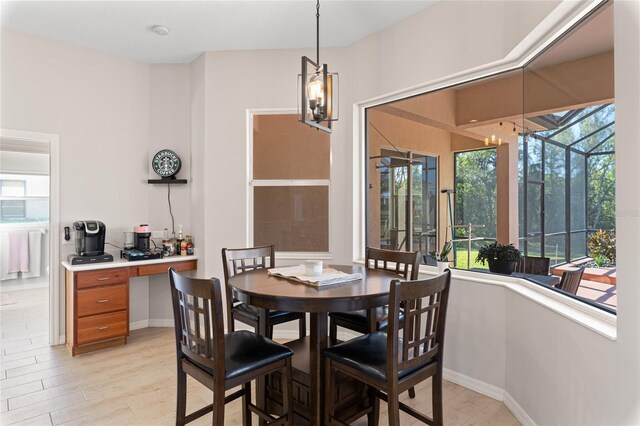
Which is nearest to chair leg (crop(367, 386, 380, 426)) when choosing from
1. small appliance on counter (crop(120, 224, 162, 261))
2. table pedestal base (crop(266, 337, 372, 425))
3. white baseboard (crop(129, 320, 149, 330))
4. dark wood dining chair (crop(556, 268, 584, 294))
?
table pedestal base (crop(266, 337, 372, 425))

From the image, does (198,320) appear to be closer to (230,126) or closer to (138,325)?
(230,126)

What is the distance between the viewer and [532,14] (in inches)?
85.4

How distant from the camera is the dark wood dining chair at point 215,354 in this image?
67.3 inches

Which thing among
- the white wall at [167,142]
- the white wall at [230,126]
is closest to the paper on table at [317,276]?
the white wall at [230,126]

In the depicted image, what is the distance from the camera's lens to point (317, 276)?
2.25m

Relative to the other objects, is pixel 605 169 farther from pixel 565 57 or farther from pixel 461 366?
pixel 461 366

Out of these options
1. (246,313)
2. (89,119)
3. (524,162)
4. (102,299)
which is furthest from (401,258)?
(89,119)

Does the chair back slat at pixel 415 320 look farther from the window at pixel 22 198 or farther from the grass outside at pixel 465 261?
the window at pixel 22 198

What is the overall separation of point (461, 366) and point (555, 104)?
1981 mm

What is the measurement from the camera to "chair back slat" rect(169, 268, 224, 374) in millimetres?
1697

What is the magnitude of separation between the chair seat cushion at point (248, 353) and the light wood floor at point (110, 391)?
67cm

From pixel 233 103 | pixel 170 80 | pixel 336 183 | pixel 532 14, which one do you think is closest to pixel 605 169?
pixel 532 14

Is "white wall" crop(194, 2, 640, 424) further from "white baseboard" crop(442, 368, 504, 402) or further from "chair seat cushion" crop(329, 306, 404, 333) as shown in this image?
"chair seat cushion" crop(329, 306, 404, 333)

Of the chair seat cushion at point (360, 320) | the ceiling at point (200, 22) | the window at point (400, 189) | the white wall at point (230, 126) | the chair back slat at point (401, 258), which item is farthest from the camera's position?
the white wall at point (230, 126)
